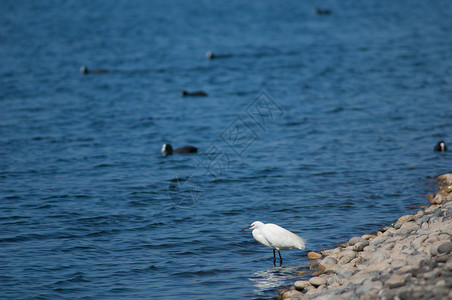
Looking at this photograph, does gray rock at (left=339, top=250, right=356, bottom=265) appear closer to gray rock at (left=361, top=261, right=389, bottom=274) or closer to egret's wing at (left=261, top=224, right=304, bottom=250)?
egret's wing at (left=261, top=224, right=304, bottom=250)

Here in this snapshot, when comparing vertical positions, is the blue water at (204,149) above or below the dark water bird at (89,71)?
below

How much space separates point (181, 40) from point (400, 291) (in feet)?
97.9

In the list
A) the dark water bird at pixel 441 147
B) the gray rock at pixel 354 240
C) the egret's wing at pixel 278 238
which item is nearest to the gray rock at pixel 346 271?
the egret's wing at pixel 278 238

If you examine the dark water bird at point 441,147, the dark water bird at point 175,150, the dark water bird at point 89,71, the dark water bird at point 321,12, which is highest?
the dark water bird at point 321,12


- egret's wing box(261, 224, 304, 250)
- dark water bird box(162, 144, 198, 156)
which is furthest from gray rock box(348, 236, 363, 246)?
dark water bird box(162, 144, 198, 156)

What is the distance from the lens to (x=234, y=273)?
9.43m

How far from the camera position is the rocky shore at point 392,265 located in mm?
6625

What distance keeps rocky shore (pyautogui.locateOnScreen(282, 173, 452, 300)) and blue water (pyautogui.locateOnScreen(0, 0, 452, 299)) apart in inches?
25.0

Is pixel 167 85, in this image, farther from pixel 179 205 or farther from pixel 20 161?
pixel 179 205

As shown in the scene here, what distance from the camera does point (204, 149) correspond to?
17.2m

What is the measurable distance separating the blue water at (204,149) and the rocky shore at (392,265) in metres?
0.63

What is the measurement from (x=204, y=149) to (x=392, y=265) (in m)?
10.1

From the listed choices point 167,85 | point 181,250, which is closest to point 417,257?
point 181,250

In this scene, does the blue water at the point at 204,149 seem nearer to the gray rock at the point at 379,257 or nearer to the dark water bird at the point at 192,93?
the dark water bird at the point at 192,93
